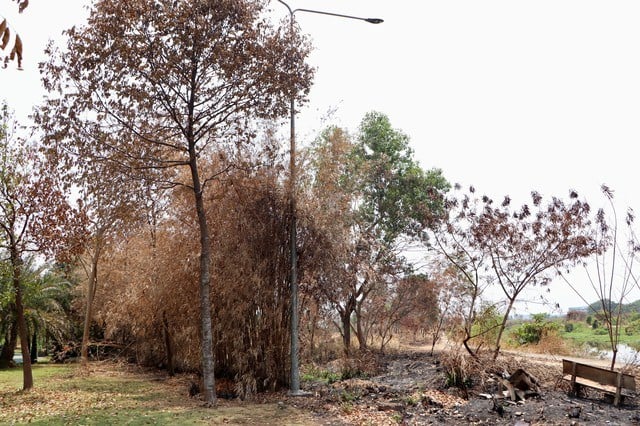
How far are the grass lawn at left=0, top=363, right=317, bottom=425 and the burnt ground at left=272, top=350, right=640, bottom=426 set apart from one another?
926mm

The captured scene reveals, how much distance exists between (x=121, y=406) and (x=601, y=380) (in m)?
8.85

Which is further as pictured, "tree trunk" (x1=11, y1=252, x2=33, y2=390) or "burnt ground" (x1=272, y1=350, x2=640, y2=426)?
"tree trunk" (x1=11, y1=252, x2=33, y2=390)

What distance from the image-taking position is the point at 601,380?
29.7 ft

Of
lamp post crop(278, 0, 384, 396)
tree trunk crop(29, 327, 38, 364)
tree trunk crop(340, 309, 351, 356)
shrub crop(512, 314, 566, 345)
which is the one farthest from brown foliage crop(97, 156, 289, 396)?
shrub crop(512, 314, 566, 345)

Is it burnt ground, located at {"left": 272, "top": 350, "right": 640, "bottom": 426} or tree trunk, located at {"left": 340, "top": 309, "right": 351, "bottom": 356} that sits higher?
tree trunk, located at {"left": 340, "top": 309, "right": 351, "bottom": 356}

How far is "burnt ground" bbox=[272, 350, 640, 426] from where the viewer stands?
8.26 meters

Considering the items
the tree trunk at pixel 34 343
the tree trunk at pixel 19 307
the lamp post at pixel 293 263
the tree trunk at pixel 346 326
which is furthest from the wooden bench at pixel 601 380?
the tree trunk at pixel 34 343

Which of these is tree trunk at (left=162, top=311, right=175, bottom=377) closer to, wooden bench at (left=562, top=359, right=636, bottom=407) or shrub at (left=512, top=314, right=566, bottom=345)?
wooden bench at (left=562, top=359, right=636, bottom=407)

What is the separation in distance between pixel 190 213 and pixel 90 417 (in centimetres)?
492

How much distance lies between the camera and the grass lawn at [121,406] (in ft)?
29.1

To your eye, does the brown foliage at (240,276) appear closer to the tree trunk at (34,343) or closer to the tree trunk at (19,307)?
the tree trunk at (19,307)

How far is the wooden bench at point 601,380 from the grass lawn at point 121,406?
15.5ft

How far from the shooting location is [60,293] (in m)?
21.8

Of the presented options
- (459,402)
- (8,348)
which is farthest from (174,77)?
(8,348)
